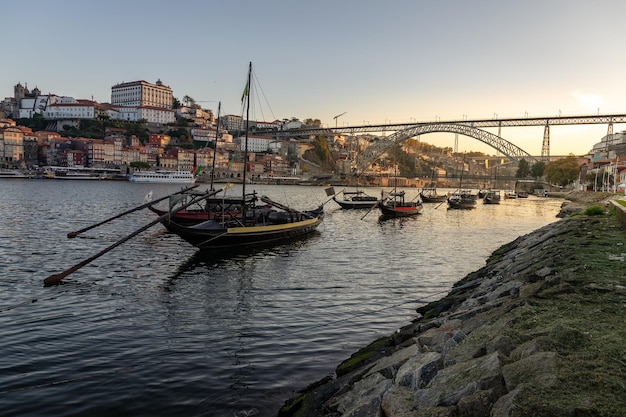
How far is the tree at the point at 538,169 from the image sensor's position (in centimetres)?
10899

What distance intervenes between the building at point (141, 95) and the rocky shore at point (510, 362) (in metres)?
164

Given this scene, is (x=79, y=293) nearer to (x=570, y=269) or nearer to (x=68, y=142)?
(x=570, y=269)

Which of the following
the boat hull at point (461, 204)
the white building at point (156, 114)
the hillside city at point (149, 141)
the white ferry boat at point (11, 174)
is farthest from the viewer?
the white building at point (156, 114)

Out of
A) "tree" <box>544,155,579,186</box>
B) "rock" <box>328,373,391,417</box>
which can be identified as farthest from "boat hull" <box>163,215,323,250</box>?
"tree" <box>544,155,579,186</box>

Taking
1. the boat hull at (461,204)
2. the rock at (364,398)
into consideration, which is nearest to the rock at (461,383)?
the rock at (364,398)

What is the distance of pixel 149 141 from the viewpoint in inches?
5394

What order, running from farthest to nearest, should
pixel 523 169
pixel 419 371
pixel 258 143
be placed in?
pixel 258 143 < pixel 523 169 < pixel 419 371

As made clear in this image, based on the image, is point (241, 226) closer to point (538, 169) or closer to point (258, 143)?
point (538, 169)

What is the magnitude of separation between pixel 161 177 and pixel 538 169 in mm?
87186

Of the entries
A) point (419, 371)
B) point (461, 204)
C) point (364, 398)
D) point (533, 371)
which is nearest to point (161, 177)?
point (461, 204)

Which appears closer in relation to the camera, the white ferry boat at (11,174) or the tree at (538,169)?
the white ferry boat at (11,174)

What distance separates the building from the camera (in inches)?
6235

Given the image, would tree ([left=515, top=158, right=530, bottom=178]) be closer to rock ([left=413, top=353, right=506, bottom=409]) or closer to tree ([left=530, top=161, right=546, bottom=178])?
tree ([left=530, top=161, right=546, bottom=178])

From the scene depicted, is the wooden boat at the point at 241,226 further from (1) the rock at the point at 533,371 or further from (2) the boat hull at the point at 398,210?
(1) the rock at the point at 533,371
